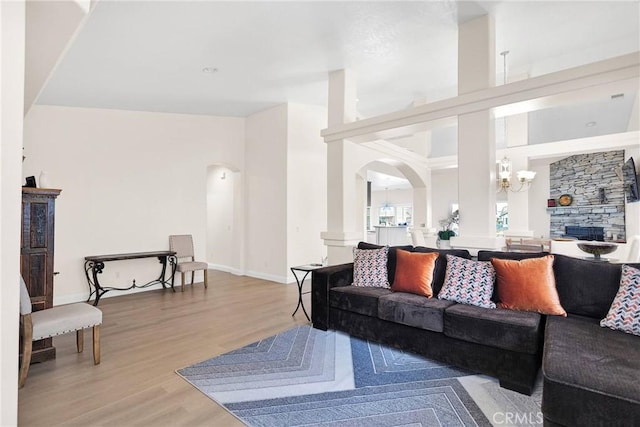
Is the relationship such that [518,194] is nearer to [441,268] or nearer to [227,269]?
[441,268]

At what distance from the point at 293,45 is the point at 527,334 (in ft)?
12.5

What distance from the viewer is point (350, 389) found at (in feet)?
8.14

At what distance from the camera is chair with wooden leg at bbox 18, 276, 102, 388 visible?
2.47m

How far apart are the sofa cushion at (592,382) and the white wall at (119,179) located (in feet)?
19.0

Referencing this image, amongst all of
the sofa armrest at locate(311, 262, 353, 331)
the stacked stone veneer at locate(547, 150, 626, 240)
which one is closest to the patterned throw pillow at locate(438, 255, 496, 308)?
the sofa armrest at locate(311, 262, 353, 331)

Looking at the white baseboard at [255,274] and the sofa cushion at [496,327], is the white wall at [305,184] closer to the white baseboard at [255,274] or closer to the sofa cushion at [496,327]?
the white baseboard at [255,274]

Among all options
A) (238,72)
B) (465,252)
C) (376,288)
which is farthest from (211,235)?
(465,252)

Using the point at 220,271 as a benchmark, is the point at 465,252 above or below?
above

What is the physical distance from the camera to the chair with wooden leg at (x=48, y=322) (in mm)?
2469

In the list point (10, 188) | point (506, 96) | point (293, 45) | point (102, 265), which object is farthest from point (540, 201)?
point (10, 188)

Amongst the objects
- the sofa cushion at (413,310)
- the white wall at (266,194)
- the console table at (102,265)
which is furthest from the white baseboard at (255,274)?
the sofa cushion at (413,310)

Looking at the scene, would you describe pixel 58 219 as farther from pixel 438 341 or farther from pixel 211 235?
pixel 438 341

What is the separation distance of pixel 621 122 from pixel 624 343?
7.77 m

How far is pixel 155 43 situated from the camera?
12.3ft
